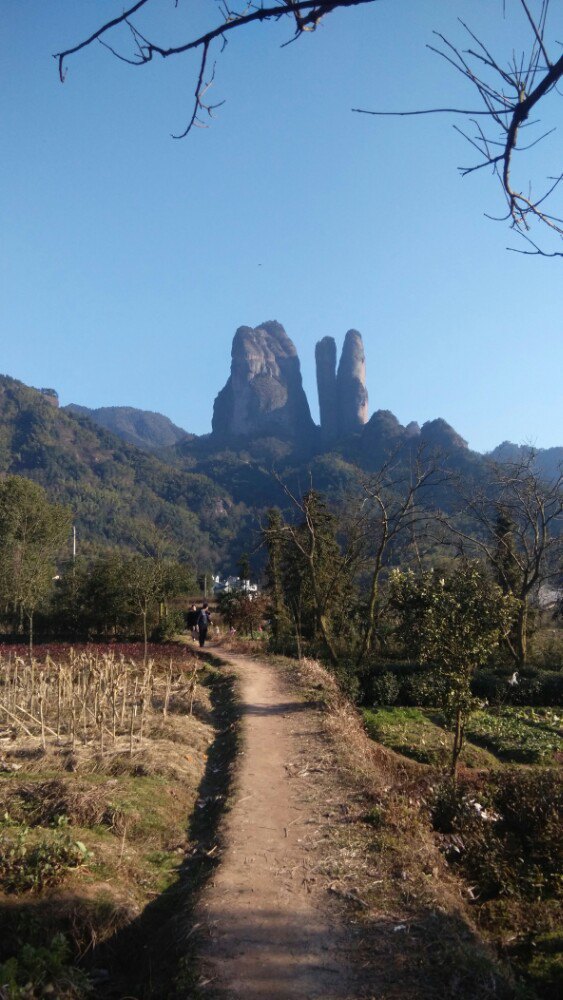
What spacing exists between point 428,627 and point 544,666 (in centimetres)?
1298

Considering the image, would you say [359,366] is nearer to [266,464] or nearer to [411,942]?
[266,464]

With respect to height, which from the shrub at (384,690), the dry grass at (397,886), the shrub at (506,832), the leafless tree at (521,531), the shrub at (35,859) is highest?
the leafless tree at (521,531)

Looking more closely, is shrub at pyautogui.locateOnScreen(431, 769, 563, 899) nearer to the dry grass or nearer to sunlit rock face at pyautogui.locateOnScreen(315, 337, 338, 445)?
the dry grass

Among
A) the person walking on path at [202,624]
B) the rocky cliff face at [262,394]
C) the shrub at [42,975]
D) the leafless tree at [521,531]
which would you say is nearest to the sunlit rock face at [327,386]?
the rocky cliff face at [262,394]

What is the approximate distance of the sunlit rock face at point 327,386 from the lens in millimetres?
158875

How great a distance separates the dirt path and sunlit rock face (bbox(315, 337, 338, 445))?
14482cm

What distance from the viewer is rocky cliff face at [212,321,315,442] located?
162625 mm

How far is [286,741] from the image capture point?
32.9 feet

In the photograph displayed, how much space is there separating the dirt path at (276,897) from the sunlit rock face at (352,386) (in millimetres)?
141544

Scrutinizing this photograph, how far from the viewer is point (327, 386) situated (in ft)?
538

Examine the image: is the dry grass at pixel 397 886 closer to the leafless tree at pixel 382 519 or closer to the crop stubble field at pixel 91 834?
the crop stubble field at pixel 91 834

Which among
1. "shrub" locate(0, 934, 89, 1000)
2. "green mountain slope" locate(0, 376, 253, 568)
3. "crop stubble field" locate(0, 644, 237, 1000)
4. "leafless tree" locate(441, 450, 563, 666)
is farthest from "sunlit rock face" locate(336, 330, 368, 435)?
"shrub" locate(0, 934, 89, 1000)

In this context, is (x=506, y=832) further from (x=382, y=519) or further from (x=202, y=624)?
(x=202, y=624)

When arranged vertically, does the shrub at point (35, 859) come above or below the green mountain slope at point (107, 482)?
below
